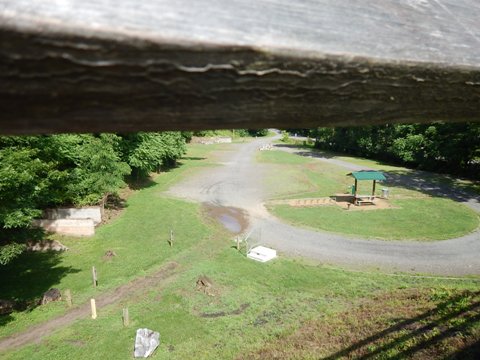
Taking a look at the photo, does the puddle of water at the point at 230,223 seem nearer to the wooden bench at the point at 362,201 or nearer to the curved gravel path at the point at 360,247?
the curved gravel path at the point at 360,247

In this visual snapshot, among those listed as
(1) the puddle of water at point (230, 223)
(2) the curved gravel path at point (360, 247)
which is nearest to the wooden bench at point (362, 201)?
(2) the curved gravel path at point (360, 247)

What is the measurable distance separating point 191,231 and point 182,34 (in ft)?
53.4

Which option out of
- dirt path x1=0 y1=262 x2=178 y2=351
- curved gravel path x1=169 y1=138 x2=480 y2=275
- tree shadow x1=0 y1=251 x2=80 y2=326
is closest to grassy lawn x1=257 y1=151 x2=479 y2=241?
curved gravel path x1=169 y1=138 x2=480 y2=275

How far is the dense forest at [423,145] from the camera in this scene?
29984 millimetres

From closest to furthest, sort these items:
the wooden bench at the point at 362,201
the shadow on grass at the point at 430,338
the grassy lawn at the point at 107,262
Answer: the shadow on grass at the point at 430,338 < the grassy lawn at the point at 107,262 < the wooden bench at the point at 362,201

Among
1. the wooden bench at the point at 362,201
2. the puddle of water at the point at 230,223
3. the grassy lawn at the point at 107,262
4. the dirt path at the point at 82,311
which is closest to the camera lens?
the dirt path at the point at 82,311

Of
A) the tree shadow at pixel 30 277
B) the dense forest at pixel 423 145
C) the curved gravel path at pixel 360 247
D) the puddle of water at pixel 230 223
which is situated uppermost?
the dense forest at pixel 423 145

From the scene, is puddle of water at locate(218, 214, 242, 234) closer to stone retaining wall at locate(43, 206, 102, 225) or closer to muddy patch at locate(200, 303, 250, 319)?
stone retaining wall at locate(43, 206, 102, 225)

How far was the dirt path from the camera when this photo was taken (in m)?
8.98

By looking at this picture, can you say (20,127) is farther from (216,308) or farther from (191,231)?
(191,231)

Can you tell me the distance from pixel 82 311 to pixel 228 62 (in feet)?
37.4

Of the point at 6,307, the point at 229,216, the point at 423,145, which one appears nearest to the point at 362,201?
the point at 229,216

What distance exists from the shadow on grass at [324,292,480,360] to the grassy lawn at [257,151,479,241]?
7439mm

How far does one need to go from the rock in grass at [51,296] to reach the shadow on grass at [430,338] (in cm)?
834
